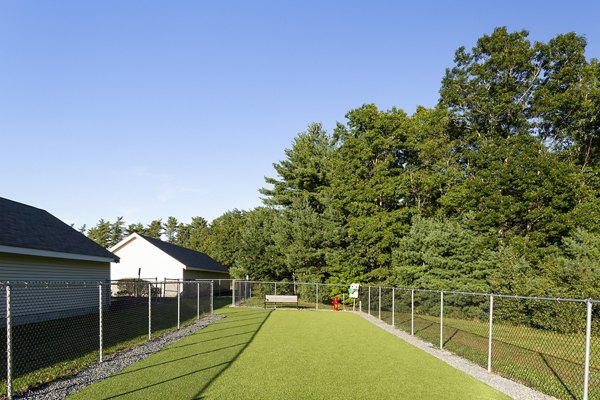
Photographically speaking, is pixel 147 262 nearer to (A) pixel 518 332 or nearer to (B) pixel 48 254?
(B) pixel 48 254

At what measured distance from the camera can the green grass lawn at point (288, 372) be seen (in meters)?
6.71

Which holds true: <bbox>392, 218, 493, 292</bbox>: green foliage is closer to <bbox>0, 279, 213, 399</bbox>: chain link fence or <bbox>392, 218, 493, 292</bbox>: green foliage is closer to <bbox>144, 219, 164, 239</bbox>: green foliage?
<bbox>0, 279, 213, 399</bbox>: chain link fence

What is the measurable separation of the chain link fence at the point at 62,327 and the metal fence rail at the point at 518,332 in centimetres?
804

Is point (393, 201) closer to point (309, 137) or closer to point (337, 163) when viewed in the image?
point (337, 163)

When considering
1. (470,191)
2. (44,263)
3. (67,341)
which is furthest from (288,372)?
(470,191)

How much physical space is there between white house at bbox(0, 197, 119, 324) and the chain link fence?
5cm

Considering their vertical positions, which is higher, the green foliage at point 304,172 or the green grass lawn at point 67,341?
the green foliage at point 304,172

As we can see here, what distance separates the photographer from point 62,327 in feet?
46.6

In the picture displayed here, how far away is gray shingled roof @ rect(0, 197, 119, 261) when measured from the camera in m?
15.2

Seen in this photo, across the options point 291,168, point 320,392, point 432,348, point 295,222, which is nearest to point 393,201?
point 295,222

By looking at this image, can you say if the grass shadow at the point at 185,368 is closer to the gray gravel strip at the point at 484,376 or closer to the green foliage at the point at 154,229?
the gray gravel strip at the point at 484,376

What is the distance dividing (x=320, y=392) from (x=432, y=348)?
5.40 meters

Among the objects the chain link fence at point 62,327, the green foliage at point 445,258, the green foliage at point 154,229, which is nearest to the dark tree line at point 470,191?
the green foliage at point 445,258

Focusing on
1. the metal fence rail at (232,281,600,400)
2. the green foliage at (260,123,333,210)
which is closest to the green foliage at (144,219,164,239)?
the green foliage at (260,123,333,210)
